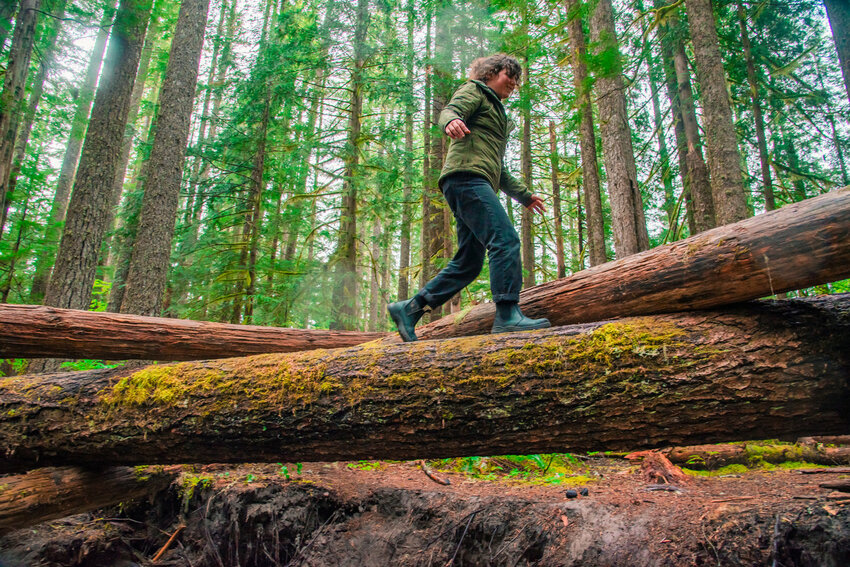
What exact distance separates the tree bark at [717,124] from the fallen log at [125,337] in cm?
607

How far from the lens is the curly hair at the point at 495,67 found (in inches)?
147

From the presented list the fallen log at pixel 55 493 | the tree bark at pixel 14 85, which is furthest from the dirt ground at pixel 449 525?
the tree bark at pixel 14 85

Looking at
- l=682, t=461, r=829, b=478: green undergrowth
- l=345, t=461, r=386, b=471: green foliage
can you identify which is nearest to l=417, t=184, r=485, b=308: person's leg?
l=345, t=461, r=386, b=471: green foliage

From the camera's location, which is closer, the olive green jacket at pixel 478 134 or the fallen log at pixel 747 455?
the olive green jacket at pixel 478 134

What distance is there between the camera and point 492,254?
10.9ft

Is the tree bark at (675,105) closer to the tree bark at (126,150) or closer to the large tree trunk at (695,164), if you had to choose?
the large tree trunk at (695,164)

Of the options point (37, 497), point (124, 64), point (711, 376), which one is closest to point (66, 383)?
point (37, 497)

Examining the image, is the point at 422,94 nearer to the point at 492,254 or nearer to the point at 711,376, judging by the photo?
the point at 492,254

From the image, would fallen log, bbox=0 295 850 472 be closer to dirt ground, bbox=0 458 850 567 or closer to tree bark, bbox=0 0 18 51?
dirt ground, bbox=0 458 850 567

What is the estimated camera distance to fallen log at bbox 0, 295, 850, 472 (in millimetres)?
2223

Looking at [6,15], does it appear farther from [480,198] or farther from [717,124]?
[717,124]

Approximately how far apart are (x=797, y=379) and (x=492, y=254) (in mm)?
1867

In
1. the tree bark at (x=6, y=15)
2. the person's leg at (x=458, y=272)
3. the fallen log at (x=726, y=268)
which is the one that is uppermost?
the tree bark at (x=6, y=15)

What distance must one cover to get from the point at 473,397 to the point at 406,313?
1342 mm
